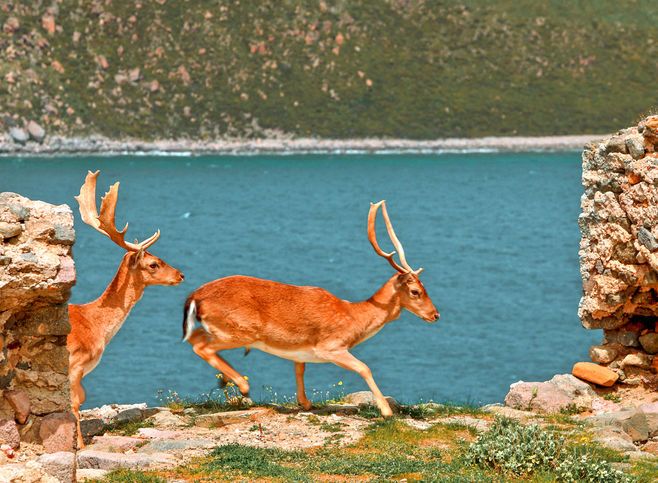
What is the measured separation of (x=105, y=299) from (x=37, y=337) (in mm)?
3762

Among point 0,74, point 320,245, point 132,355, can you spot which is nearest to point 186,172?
point 0,74

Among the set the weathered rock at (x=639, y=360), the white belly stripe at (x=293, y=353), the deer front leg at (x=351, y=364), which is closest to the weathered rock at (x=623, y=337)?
the weathered rock at (x=639, y=360)

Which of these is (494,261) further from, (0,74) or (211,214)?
(0,74)

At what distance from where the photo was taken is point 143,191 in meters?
→ 136

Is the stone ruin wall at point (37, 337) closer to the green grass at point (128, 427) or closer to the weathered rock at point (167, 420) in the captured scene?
the green grass at point (128, 427)

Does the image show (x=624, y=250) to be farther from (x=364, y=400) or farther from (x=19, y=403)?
(x=19, y=403)

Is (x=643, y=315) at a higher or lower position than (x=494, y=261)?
higher

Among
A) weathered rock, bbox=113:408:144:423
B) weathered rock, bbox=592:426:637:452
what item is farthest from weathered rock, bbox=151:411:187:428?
weathered rock, bbox=592:426:637:452

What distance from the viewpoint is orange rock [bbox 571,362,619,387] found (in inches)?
701

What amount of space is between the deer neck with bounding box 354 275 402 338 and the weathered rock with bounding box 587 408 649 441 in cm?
295

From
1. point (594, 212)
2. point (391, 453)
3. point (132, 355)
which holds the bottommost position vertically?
point (132, 355)

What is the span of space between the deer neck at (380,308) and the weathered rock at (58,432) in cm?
574

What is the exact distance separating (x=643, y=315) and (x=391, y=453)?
5937 mm

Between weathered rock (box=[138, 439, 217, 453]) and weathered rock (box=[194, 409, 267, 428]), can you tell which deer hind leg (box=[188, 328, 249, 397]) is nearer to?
weathered rock (box=[194, 409, 267, 428])
